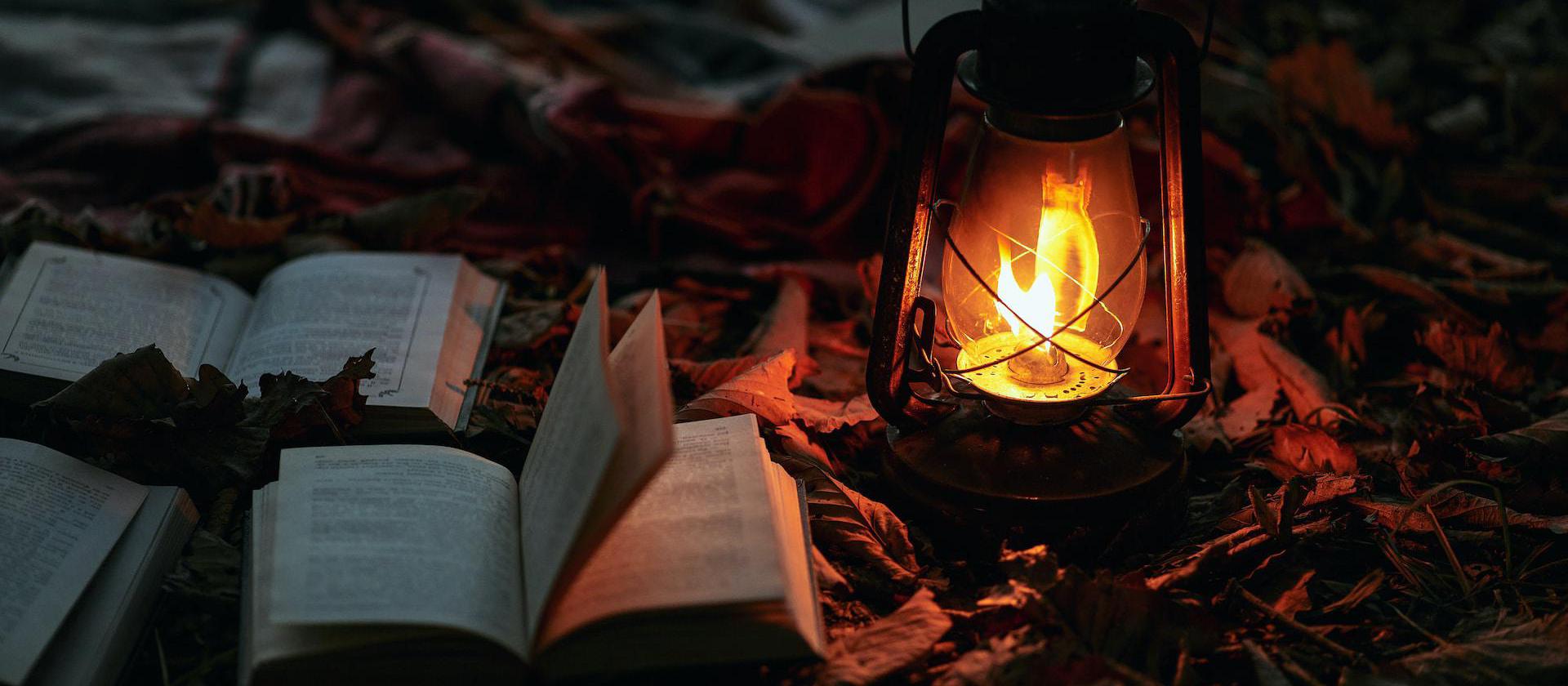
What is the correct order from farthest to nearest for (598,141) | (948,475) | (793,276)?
1. (598,141)
2. (793,276)
3. (948,475)

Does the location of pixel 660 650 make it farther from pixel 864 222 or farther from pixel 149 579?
pixel 864 222

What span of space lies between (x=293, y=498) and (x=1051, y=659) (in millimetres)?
754

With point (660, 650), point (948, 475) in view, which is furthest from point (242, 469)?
point (948, 475)

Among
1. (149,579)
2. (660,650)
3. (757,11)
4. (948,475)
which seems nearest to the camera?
(660,650)

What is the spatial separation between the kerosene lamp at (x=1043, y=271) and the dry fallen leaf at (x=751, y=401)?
16 cm

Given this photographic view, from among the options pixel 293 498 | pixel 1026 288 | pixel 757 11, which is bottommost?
pixel 757 11

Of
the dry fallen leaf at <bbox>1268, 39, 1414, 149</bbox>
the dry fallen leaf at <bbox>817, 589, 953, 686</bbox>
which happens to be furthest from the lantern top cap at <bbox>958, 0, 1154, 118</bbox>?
the dry fallen leaf at <bbox>1268, 39, 1414, 149</bbox>

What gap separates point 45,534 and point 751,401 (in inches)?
29.9

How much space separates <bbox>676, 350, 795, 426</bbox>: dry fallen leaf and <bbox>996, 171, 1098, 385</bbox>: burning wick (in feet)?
0.94

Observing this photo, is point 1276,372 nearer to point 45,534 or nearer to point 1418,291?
point 1418,291

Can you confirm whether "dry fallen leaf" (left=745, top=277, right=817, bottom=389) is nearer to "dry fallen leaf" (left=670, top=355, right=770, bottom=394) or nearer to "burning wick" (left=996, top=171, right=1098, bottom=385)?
"dry fallen leaf" (left=670, top=355, right=770, bottom=394)

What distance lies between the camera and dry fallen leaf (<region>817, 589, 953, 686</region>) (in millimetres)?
1125

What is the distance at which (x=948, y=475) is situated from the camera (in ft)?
4.31

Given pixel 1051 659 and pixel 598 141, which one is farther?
pixel 598 141
